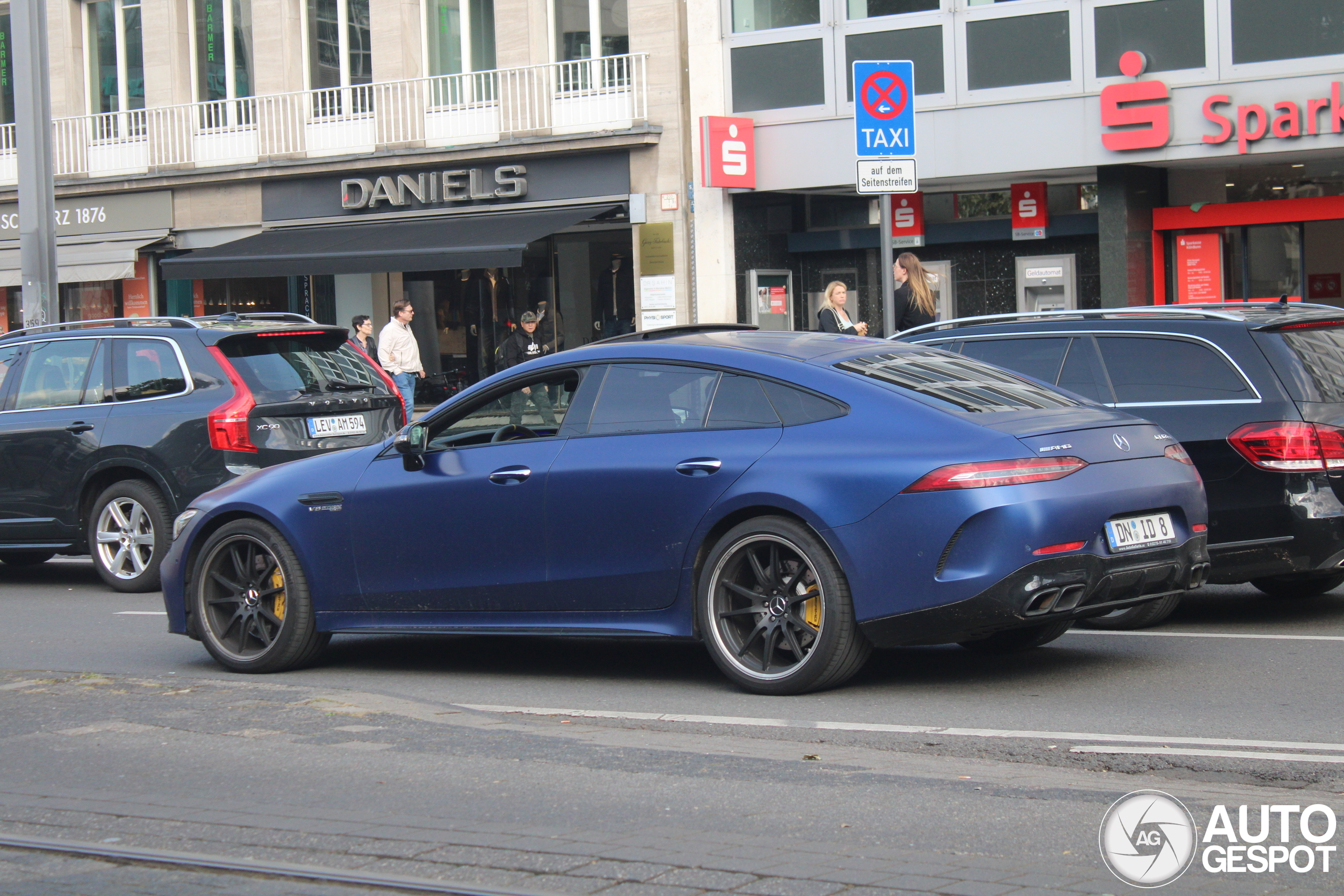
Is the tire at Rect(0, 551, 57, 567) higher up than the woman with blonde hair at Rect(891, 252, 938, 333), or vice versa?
the woman with blonde hair at Rect(891, 252, 938, 333)

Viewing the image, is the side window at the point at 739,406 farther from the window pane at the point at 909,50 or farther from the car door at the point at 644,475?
the window pane at the point at 909,50

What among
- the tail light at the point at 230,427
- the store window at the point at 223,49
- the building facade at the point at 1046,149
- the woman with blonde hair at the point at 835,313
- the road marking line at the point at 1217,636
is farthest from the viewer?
the store window at the point at 223,49

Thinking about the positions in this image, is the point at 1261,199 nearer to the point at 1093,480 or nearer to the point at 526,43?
the point at 526,43

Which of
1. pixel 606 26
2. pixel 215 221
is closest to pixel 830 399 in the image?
pixel 606 26

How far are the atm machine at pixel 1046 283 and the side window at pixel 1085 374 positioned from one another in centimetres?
1288

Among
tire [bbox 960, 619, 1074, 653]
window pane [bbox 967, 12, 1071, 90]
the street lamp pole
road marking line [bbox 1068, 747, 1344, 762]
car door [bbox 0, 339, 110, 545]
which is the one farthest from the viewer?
window pane [bbox 967, 12, 1071, 90]

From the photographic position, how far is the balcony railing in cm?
2309

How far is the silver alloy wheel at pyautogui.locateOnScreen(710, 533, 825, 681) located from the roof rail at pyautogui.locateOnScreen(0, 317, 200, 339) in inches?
236

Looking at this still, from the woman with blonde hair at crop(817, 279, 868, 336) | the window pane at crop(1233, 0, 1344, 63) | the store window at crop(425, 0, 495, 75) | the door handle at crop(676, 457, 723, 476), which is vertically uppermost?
the store window at crop(425, 0, 495, 75)

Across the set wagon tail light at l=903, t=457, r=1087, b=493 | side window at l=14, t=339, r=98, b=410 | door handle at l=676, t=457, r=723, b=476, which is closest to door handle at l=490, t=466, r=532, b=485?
door handle at l=676, t=457, r=723, b=476

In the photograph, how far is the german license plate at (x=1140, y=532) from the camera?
21.4 ft

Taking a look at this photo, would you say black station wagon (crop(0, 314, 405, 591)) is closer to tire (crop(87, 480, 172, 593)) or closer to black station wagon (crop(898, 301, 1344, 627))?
tire (crop(87, 480, 172, 593))

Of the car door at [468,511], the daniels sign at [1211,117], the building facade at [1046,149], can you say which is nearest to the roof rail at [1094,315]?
the car door at [468,511]

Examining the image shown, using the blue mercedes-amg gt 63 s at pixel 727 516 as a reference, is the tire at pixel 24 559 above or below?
below
